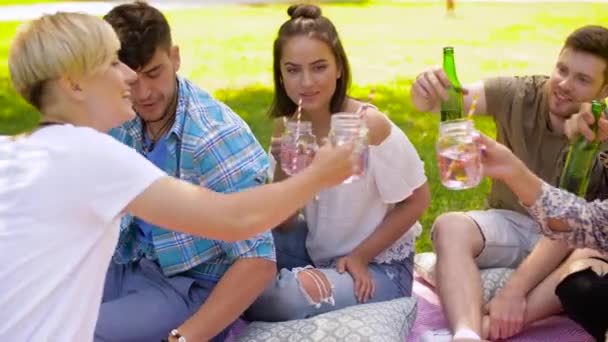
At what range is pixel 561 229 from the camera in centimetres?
317

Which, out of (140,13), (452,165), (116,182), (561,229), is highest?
(140,13)

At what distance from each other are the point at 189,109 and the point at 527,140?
1.63 meters

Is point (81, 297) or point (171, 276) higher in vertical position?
point (81, 297)

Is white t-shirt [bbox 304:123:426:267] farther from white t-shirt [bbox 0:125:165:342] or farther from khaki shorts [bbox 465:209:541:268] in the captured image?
white t-shirt [bbox 0:125:165:342]

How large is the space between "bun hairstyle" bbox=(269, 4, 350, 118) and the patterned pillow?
34.9 inches

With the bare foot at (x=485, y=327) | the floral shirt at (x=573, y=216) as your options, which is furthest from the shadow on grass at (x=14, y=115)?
the floral shirt at (x=573, y=216)

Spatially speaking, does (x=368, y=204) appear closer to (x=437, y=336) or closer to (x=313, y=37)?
(x=437, y=336)

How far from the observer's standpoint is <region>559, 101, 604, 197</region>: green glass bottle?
11.4 ft

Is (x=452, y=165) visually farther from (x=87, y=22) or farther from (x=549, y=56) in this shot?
(x=549, y=56)

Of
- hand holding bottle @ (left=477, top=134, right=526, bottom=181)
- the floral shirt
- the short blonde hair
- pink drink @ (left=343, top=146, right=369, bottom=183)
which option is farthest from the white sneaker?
the short blonde hair

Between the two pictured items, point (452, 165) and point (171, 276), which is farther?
point (171, 276)

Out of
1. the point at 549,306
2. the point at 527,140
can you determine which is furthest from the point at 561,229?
the point at 527,140

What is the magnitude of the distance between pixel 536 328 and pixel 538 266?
0.93ft

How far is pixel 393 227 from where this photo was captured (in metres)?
3.61
